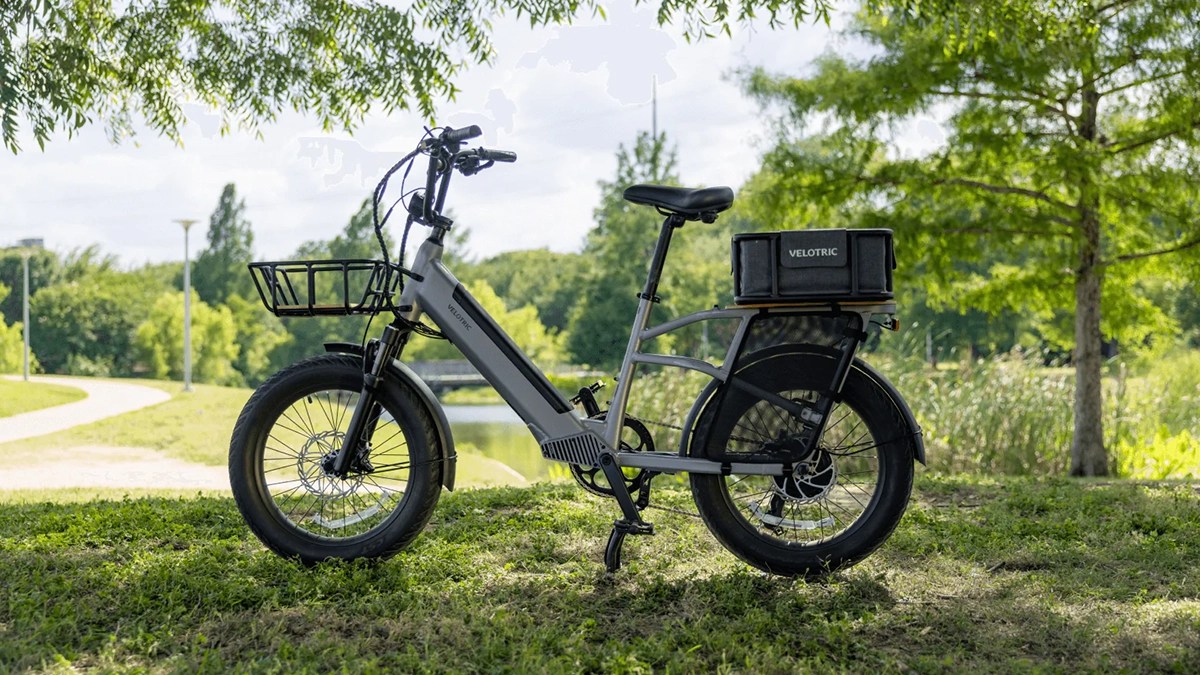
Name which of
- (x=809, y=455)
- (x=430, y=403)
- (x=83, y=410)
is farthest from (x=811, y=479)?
(x=83, y=410)

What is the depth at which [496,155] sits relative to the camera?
3.37 meters

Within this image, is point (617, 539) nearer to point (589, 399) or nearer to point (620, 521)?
point (620, 521)

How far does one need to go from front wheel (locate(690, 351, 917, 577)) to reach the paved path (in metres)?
15.3

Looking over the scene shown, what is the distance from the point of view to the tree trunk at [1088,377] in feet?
28.1

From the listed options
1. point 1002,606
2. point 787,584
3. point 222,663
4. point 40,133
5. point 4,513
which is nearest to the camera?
Result: point 222,663

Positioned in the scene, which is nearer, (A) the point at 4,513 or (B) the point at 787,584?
(B) the point at 787,584

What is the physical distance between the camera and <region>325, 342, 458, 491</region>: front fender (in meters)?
3.35

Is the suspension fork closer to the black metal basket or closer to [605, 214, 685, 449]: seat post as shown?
the black metal basket

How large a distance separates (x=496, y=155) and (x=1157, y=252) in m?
6.64

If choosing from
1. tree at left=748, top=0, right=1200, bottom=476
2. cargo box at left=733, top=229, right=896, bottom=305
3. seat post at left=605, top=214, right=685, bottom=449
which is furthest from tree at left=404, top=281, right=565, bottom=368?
cargo box at left=733, top=229, right=896, bottom=305

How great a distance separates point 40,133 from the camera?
533 centimetres

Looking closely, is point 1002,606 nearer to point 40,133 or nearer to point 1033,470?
point 40,133

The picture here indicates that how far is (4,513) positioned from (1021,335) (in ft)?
111

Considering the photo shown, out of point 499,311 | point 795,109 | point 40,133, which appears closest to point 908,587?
point 40,133
